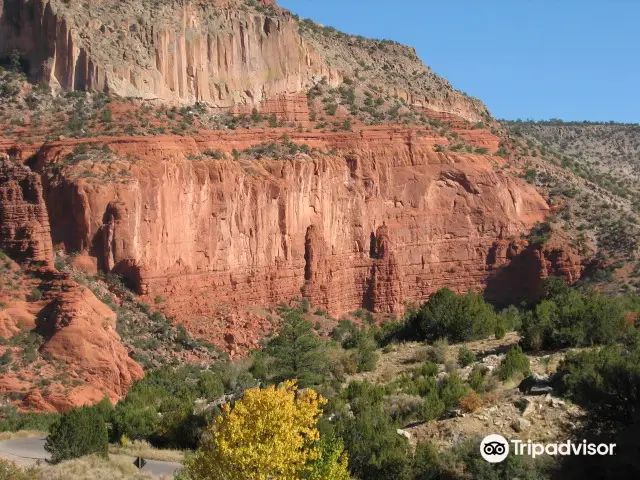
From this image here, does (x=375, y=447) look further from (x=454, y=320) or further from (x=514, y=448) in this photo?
(x=454, y=320)

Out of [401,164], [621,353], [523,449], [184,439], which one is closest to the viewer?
[523,449]

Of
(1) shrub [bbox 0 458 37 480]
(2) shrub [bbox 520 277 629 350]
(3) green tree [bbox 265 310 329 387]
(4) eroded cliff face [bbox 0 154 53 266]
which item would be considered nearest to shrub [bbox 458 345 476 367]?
(2) shrub [bbox 520 277 629 350]

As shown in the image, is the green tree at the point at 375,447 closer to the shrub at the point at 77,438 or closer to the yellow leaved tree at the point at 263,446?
the yellow leaved tree at the point at 263,446

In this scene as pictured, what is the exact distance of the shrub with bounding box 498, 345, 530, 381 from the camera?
1359 inches

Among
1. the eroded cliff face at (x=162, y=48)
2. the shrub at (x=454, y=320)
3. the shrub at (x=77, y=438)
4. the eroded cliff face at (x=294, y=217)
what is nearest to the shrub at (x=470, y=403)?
the shrub at (x=77, y=438)

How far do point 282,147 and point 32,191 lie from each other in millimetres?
18026

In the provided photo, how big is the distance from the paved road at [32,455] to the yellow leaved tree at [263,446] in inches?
244

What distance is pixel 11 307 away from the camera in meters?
49.5

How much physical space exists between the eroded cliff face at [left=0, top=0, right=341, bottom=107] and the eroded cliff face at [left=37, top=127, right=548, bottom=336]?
415 centimetres

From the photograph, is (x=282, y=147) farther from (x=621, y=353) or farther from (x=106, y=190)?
(x=621, y=353)

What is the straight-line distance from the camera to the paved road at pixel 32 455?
3283 cm

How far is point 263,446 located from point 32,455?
12.3 meters

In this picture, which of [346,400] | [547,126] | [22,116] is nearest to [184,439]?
[346,400]

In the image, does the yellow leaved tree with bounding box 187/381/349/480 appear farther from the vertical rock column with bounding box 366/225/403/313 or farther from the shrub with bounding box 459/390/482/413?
the vertical rock column with bounding box 366/225/403/313
